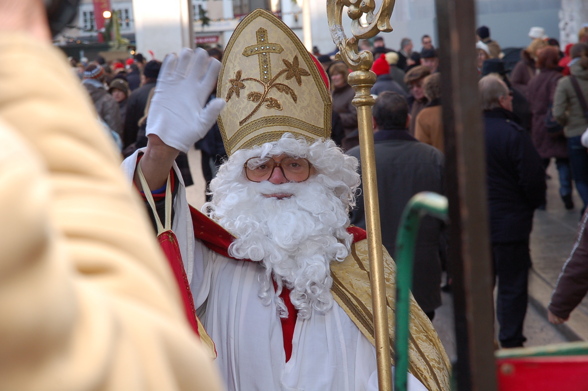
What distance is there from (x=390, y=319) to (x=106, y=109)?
5755mm

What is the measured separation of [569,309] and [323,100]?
5.60 feet

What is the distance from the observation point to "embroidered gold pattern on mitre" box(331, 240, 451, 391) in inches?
118

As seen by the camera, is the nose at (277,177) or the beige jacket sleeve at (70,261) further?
the nose at (277,177)

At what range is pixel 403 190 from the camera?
5027mm

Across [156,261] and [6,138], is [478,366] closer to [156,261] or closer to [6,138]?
[156,261]

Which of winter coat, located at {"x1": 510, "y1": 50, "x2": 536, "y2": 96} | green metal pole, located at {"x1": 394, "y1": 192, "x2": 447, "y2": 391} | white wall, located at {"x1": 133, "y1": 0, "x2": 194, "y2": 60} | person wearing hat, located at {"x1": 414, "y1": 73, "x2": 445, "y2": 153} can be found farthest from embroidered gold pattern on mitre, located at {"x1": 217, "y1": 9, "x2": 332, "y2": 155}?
white wall, located at {"x1": 133, "y1": 0, "x2": 194, "y2": 60}

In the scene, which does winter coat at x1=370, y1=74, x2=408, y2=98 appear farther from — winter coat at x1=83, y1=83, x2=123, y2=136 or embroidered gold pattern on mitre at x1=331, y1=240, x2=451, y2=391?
embroidered gold pattern on mitre at x1=331, y1=240, x2=451, y2=391

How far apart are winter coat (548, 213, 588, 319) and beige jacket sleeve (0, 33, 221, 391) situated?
3.40 m

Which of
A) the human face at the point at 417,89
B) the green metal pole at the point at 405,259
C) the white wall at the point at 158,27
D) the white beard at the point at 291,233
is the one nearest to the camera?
the green metal pole at the point at 405,259

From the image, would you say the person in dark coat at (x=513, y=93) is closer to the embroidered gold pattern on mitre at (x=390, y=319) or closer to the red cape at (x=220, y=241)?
the embroidered gold pattern on mitre at (x=390, y=319)

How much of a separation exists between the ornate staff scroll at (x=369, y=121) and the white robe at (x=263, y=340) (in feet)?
1.83

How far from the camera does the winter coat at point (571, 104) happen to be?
797 cm

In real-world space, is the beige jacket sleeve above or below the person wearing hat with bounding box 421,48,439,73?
below

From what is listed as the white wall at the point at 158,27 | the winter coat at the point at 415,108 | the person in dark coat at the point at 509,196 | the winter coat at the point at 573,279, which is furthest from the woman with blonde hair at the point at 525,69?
the white wall at the point at 158,27
